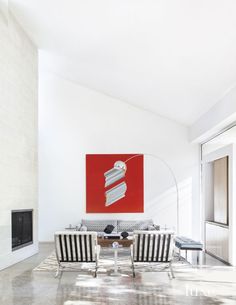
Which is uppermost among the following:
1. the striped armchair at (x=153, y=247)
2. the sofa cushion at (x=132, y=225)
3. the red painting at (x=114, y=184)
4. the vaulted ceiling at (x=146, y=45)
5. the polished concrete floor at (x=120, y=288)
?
the vaulted ceiling at (x=146, y=45)

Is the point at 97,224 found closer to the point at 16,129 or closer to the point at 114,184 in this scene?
the point at 114,184

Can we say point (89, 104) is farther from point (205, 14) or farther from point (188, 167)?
point (205, 14)

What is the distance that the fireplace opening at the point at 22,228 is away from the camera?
8914mm

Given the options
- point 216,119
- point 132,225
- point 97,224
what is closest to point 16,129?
point 216,119

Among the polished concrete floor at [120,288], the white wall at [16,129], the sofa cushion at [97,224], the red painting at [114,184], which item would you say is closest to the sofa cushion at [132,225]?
the sofa cushion at [97,224]

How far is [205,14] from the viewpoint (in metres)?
5.85

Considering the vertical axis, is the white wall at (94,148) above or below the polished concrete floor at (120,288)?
above

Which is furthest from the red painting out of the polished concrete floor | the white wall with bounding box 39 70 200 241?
the polished concrete floor

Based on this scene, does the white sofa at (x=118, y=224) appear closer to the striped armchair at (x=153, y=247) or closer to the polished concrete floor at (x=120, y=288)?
the polished concrete floor at (x=120, y=288)

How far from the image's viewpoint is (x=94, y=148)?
12469 millimetres

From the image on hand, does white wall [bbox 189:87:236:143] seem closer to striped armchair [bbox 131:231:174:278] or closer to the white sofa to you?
striped armchair [bbox 131:231:174:278]

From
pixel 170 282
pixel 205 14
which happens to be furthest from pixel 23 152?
pixel 205 14

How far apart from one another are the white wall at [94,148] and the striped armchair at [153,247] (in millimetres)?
4959

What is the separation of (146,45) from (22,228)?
4.45 m
